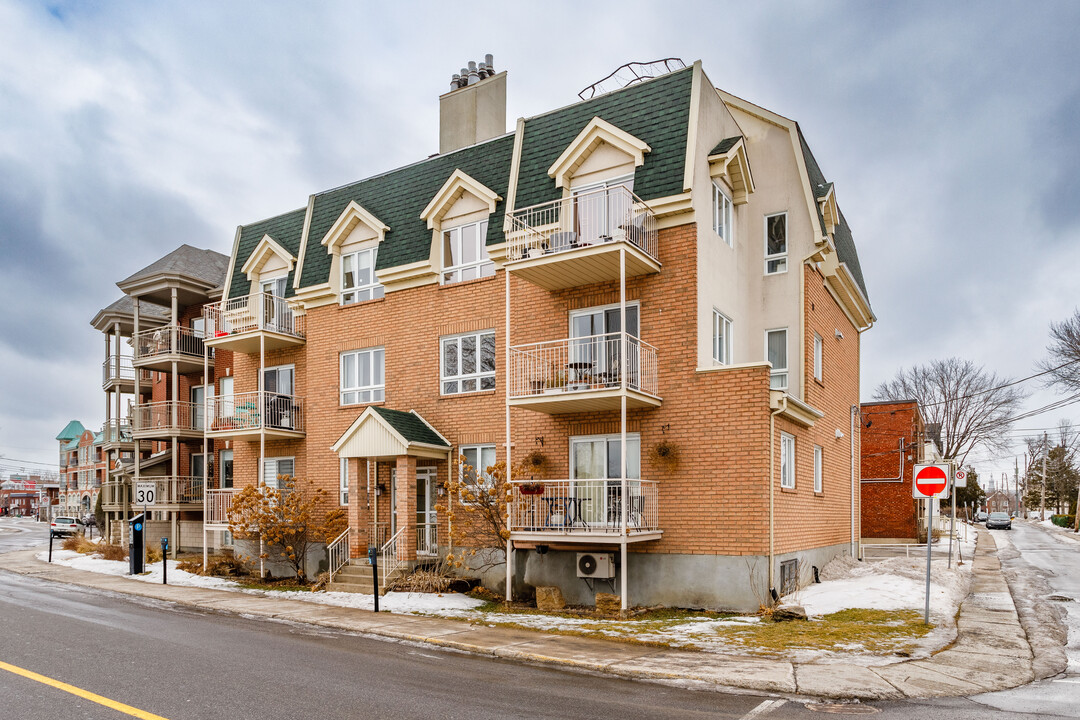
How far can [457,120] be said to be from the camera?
899 inches

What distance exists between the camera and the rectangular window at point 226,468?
28.2m

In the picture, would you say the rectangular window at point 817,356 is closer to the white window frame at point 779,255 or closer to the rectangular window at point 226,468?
the white window frame at point 779,255

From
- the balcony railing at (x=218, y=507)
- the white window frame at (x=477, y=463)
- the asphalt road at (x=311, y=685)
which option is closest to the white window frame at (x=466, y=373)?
the white window frame at (x=477, y=463)

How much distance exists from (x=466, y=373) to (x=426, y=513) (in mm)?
3638

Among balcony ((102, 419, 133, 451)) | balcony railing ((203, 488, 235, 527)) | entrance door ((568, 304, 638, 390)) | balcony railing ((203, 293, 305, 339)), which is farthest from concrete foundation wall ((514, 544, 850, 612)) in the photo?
balcony ((102, 419, 133, 451))

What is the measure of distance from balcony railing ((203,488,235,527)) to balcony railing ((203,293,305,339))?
461 cm

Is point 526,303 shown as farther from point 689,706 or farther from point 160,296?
point 160,296

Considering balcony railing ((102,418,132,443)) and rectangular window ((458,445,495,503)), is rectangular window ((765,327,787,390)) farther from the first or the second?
balcony railing ((102,418,132,443))

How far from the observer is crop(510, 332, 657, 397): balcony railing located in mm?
15688

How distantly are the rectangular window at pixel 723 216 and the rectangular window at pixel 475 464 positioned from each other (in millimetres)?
7199

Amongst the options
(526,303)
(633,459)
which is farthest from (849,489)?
(526,303)

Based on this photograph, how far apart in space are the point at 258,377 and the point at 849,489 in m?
17.9

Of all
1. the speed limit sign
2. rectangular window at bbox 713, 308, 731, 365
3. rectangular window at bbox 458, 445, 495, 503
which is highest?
rectangular window at bbox 713, 308, 731, 365

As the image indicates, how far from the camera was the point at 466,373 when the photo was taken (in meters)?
19.4
